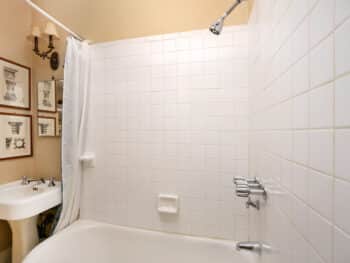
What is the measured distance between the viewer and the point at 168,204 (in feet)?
5.11

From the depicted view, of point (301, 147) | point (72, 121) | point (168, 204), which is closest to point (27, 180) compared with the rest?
point (72, 121)

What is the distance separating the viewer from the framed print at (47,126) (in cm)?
189

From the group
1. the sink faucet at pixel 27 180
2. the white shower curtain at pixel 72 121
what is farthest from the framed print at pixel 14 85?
the sink faucet at pixel 27 180

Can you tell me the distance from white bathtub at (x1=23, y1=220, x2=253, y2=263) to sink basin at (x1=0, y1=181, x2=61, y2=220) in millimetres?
248

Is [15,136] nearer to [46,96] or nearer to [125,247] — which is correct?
[46,96]

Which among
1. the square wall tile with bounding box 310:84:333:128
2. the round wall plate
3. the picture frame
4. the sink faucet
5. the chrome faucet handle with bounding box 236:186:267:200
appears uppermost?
the round wall plate

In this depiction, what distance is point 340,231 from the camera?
13.6 inches

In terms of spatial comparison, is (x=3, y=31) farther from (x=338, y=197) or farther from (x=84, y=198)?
(x=338, y=197)

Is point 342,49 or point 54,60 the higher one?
point 54,60

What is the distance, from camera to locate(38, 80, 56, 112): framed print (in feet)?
6.21

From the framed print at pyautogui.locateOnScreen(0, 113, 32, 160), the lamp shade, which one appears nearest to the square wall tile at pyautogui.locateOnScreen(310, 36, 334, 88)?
the lamp shade

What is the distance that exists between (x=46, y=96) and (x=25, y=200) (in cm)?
101

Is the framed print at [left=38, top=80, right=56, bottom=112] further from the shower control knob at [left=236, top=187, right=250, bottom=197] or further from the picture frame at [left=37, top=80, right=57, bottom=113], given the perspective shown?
the shower control knob at [left=236, top=187, right=250, bottom=197]

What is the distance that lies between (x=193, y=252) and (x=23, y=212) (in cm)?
126
